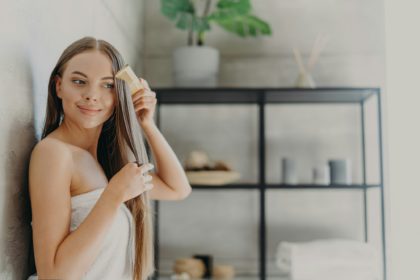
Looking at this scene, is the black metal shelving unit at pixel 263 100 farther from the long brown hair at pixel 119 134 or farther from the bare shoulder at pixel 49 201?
the bare shoulder at pixel 49 201

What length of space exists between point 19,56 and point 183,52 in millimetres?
1135

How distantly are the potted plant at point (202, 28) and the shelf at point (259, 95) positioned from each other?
64 mm

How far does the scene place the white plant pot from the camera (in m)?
2.04

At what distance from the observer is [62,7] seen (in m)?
1.22

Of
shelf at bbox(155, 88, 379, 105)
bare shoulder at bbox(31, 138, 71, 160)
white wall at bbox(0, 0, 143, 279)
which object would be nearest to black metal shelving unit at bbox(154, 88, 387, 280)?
shelf at bbox(155, 88, 379, 105)

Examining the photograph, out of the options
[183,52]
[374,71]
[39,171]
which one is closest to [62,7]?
[39,171]

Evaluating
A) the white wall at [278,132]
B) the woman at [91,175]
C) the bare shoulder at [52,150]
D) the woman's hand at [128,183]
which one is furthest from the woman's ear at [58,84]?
the white wall at [278,132]

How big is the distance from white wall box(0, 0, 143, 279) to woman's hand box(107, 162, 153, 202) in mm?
190

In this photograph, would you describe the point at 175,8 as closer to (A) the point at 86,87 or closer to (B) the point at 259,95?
(B) the point at 259,95

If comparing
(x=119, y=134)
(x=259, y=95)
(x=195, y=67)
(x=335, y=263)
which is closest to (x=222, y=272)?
(x=335, y=263)

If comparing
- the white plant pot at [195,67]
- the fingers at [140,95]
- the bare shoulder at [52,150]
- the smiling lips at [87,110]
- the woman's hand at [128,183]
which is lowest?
the woman's hand at [128,183]

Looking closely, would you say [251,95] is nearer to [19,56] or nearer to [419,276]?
[419,276]

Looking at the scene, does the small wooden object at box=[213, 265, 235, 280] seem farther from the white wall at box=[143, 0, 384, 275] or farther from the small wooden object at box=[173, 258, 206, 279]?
the white wall at box=[143, 0, 384, 275]

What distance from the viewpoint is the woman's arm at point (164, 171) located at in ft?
3.88
